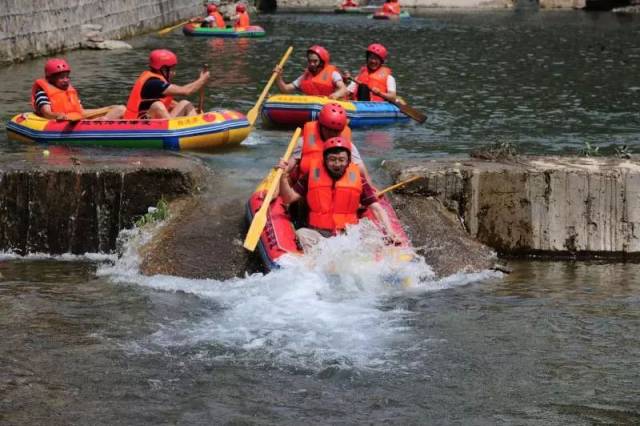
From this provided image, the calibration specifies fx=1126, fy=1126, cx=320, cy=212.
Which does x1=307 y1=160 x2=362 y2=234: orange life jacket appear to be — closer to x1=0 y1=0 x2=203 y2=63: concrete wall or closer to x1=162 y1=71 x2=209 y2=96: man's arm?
x1=162 y1=71 x2=209 y2=96: man's arm

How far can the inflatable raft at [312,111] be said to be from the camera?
50.4ft

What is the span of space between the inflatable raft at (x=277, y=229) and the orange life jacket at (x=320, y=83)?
594cm

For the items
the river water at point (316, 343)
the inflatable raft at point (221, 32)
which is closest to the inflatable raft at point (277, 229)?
the river water at point (316, 343)

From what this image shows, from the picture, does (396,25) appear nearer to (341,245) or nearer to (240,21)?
(240,21)

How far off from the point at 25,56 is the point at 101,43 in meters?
3.96

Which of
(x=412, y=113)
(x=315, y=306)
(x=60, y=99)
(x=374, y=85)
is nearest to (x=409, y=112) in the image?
(x=412, y=113)

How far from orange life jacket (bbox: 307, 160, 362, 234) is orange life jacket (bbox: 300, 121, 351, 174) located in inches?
11.5

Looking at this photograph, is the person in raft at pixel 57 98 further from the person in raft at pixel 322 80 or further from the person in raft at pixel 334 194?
the person in raft at pixel 334 194

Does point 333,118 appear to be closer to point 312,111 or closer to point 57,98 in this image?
point 57,98

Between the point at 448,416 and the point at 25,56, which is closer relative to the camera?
the point at 448,416

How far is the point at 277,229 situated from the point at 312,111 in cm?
614

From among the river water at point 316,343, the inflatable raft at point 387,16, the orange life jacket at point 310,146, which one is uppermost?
the inflatable raft at point 387,16

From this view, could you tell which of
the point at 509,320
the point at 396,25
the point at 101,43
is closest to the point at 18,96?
the point at 101,43

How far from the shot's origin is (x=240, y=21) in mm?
32844
